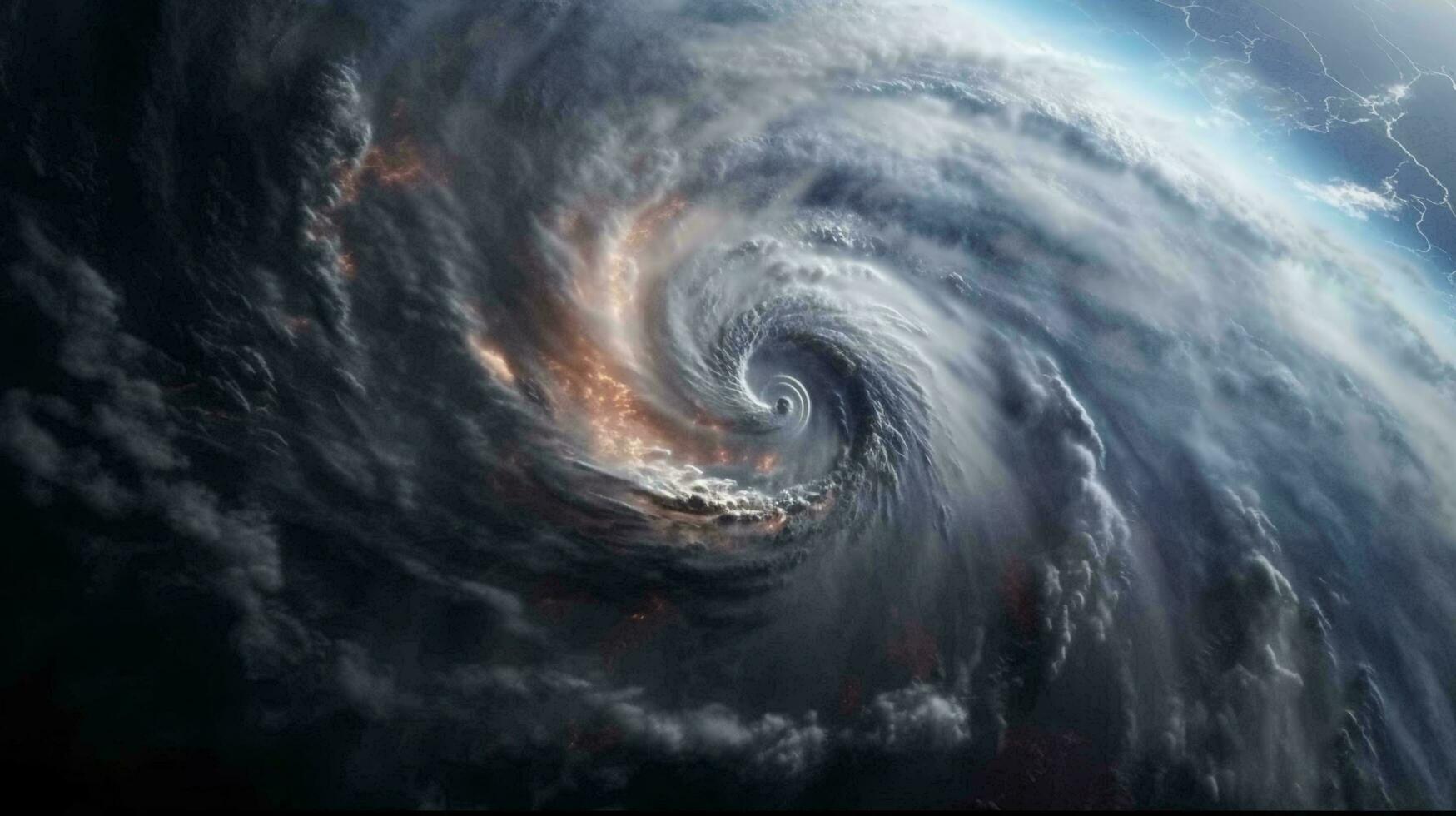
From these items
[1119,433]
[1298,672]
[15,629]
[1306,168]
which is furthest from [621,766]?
[1306,168]

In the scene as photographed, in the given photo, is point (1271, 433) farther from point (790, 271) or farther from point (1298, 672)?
point (790, 271)

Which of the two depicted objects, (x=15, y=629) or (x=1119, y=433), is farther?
(x=1119, y=433)

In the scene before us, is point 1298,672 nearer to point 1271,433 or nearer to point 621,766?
point 1271,433

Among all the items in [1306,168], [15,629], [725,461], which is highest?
[1306,168]

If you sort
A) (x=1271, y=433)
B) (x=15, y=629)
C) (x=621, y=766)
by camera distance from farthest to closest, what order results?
(x=1271, y=433) → (x=621, y=766) → (x=15, y=629)

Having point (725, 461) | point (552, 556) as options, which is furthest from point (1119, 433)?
point (552, 556)

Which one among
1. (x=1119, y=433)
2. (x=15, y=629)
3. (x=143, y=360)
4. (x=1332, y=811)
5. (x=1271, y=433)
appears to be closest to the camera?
(x=15, y=629)

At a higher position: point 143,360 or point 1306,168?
point 1306,168
